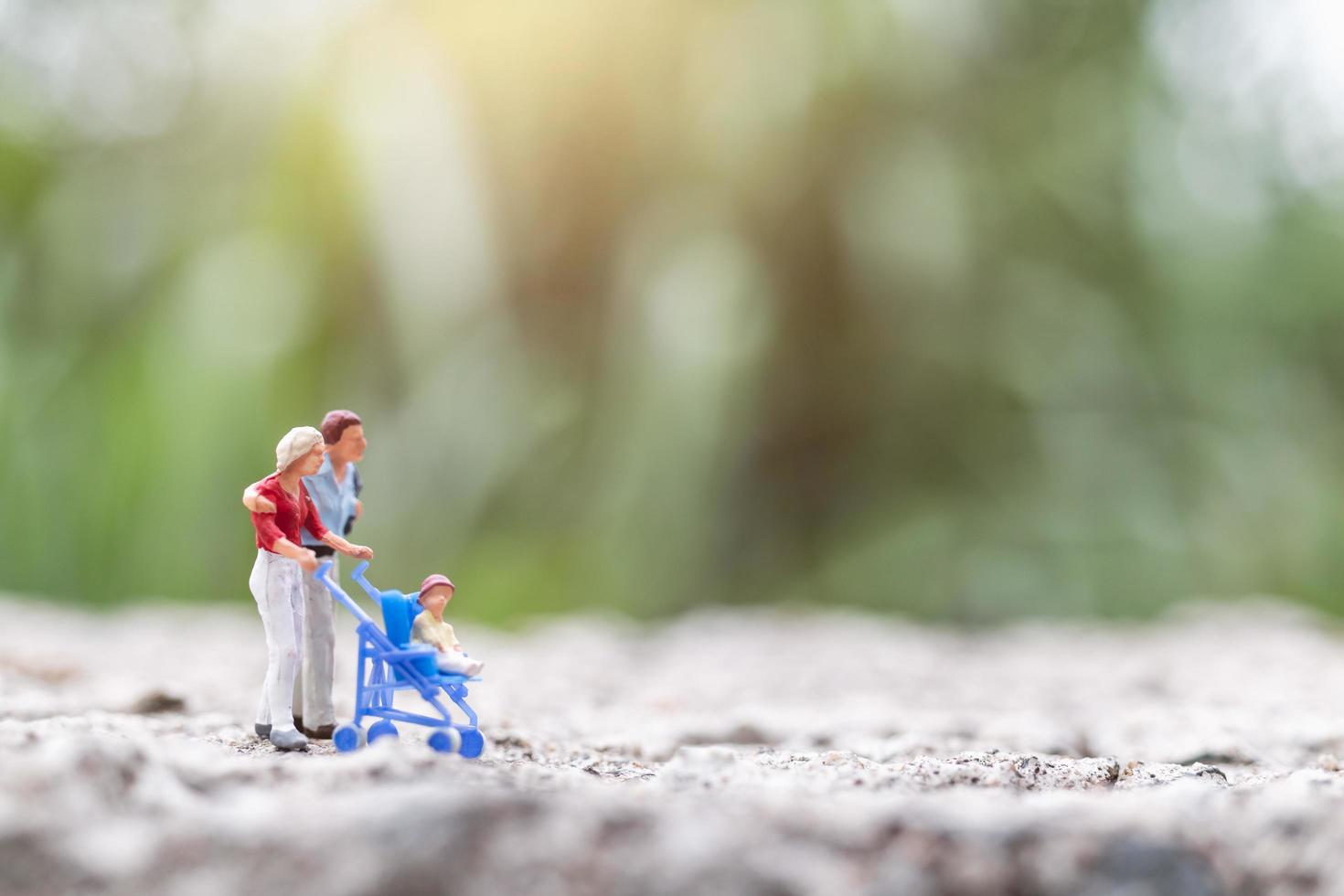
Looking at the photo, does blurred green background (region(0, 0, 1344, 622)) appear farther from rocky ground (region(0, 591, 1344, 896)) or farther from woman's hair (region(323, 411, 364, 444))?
woman's hair (region(323, 411, 364, 444))

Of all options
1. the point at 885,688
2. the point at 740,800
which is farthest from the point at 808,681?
the point at 740,800

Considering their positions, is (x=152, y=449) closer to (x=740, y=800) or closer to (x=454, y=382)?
(x=454, y=382)

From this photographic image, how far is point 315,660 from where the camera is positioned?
0.78 m

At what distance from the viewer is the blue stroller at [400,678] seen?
71 centimetres

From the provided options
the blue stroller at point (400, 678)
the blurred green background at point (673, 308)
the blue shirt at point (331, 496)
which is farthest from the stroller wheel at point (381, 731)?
the blurred green background at point (673, 308)

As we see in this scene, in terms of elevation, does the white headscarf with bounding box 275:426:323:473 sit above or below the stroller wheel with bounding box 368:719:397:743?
above

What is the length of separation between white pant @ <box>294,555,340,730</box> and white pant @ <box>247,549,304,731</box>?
0.01 meters

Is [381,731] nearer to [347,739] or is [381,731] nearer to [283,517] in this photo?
[347,739]

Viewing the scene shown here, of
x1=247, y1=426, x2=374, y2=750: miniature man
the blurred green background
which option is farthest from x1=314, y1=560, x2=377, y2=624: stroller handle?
the blurred green background

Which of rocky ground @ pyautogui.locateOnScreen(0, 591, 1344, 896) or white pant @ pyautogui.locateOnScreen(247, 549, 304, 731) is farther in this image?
white pant @ pyautogui.locateOnScreen(247, 549, 304, 731)

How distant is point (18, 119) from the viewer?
2.91m

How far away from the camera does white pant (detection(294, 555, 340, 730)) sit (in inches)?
30.4

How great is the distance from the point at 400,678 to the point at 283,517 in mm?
120

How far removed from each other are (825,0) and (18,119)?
72.9 inches
